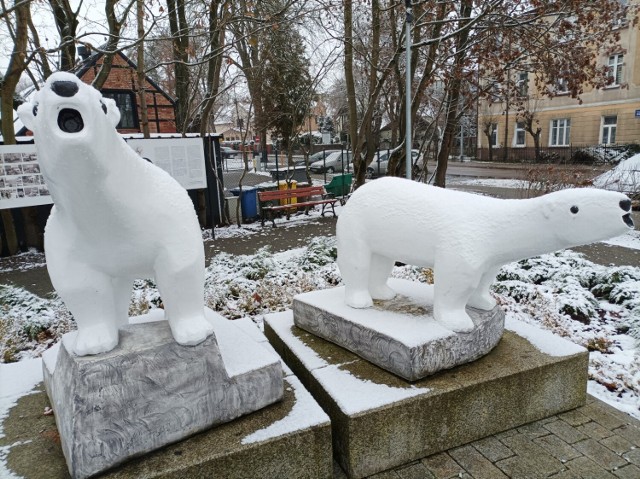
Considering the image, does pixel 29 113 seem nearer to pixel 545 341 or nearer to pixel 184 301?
pixel 184 301

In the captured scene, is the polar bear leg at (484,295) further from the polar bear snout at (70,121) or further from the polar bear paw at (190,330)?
the polar bear snout at (70,121)

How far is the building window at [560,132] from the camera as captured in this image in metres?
26.2

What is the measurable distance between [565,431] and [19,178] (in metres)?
7.70

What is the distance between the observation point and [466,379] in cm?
278

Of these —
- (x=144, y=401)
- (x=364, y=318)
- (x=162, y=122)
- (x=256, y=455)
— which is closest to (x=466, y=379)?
(x=364, y=318)

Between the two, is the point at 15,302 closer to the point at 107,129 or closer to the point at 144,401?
the point at 144,401

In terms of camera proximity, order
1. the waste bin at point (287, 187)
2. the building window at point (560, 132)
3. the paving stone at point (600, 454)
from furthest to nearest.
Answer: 1. the building window at point (560, 132)
2. the waste bin at point (287, 187)
3. the paving stone at point (600, 454)

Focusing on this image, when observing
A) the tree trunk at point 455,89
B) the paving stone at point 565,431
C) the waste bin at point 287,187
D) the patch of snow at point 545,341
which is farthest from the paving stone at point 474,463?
the waste bin at point 287,187

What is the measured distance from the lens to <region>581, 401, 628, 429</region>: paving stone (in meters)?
3.00

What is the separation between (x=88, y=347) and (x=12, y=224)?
7.26 metres

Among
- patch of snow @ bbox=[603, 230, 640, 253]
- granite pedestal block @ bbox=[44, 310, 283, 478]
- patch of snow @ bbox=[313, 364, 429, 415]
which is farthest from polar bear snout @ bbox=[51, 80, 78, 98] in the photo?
patch of snow @ bbox=[603, 230, 640, 253]

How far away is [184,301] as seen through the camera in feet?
7.60

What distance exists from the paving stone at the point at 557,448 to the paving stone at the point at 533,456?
0.11ft

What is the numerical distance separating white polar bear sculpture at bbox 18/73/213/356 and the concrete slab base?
0.85 metres
